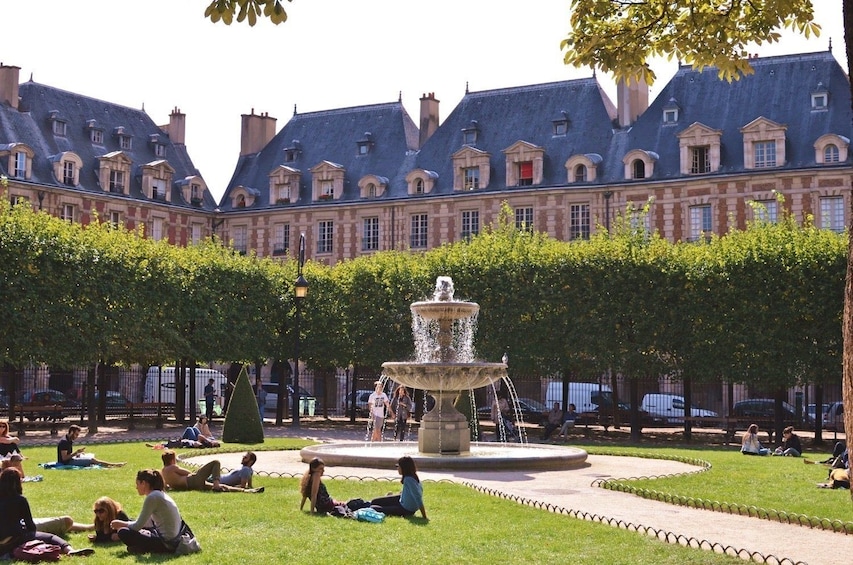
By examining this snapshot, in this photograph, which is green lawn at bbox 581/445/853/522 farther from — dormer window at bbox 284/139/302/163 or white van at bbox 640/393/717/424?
dormer window at bbox 284/139/302/163

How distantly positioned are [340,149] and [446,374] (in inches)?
1358

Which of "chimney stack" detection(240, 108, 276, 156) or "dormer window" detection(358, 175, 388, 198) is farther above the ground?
"chimney stack" detection(240, 108, 276, 156)

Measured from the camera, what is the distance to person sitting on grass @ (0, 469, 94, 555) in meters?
9.24

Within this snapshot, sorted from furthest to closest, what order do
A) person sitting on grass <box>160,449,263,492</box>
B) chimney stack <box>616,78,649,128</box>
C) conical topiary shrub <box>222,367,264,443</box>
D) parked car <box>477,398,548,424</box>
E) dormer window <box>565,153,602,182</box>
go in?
chimney stack <box>616,78,649,128</box>, dormer window <box>565,153,602,182</box>, parked car <box>477,398,548,424</box>, conical topiary shrub <box>222,367,264,443</box>, person sitting on grass <box>160,449,263,492</box>

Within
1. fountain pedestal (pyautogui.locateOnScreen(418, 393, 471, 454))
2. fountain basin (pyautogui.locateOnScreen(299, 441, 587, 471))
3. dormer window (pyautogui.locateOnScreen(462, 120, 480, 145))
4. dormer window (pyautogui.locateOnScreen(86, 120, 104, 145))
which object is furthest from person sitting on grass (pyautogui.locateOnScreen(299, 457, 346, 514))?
dormer window (pyautogui.locateOnScreen(86, 120, 104, 145))

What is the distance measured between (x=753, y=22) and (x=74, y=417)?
27.9 meters

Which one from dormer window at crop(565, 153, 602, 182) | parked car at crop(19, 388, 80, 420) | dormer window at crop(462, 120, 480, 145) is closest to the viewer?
parked car at crop(19, 388, 80, 420)

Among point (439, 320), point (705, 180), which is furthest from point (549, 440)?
point (705, 180)

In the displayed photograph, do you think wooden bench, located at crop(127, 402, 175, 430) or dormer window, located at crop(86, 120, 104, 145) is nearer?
wooden bench, located at crop(127, 402, 175, 430)

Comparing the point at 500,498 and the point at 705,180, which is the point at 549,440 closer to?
the point at 500,498

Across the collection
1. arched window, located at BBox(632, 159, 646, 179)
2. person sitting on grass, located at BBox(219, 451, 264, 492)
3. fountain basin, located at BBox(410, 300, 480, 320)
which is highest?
arched window, located at BBox(632, 159, 646, 179)

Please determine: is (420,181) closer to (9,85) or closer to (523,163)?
(523,163)

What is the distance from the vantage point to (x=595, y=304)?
29.9m

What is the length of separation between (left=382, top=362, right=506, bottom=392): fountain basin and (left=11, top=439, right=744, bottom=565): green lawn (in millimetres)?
3723
